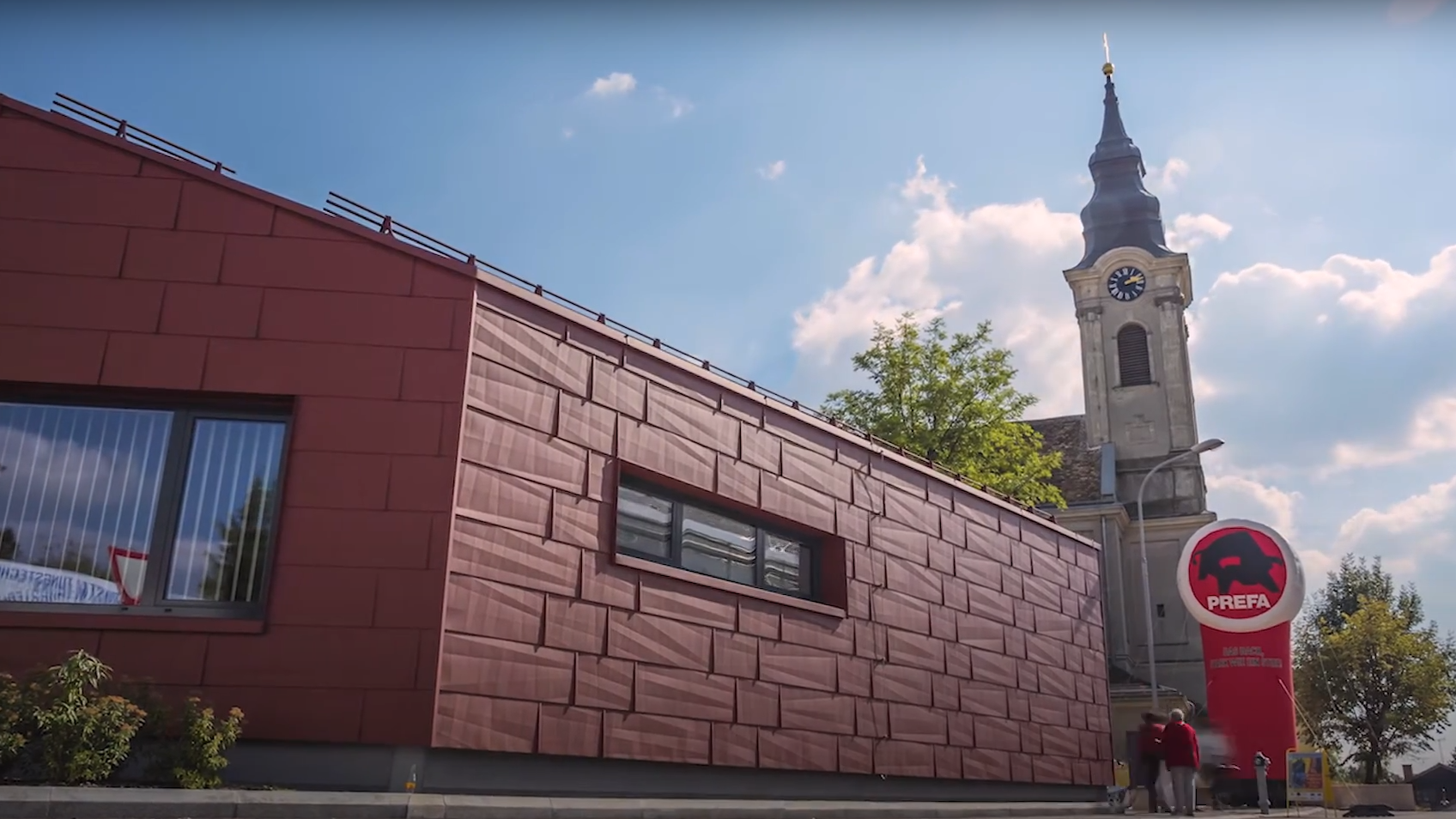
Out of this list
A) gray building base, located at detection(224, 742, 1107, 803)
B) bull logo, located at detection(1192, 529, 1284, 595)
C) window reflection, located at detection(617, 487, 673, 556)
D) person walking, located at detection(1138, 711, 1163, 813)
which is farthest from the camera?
bull logo, located at detection(1192, 529, 1284, 595)

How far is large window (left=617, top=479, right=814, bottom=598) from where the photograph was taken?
1237 cm

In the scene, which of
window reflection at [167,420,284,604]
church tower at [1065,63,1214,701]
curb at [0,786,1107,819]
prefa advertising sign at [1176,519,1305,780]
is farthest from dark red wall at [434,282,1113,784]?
church tower at [1065,63,1214,701]

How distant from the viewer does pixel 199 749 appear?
8750 mm

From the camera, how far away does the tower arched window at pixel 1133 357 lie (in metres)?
50.1

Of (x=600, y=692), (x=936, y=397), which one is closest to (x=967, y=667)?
(x=600, y=692)

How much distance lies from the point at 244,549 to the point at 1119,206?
50189mm

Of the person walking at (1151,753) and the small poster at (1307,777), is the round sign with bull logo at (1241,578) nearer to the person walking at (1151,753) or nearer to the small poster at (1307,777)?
the small poster at (1307,777)

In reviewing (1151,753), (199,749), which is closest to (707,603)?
(199,749)

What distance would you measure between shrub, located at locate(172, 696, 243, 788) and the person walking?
14.1 m

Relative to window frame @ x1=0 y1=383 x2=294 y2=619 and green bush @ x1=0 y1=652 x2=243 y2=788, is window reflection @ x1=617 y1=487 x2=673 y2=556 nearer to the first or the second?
window frame @ x1=0 y1=383 x2=294 y2=619

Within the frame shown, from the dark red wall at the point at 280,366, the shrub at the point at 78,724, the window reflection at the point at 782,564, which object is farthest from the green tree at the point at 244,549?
the window reflection at the point at 782,564

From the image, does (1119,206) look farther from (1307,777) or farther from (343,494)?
(343,494)

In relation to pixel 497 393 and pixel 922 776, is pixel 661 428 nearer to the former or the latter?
pixel 497 393

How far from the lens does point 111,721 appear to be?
850 centimetres
